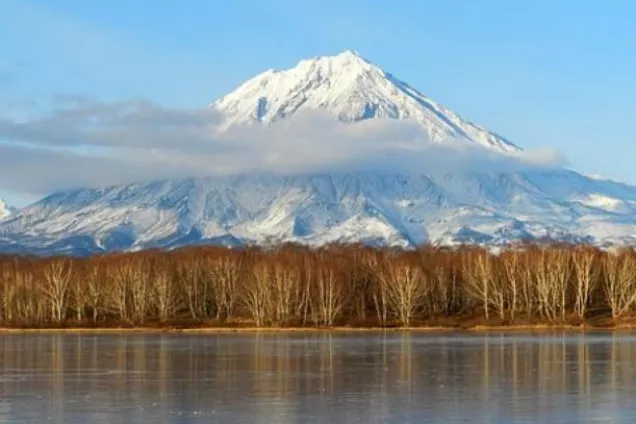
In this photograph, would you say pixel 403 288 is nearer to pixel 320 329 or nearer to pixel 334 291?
pixel 334 291

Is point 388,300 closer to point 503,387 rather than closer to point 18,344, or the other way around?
point 18,344

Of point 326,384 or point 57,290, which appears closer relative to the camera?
point 326,384

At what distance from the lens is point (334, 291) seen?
12469 centimetres

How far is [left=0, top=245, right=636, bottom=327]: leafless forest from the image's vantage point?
123 m

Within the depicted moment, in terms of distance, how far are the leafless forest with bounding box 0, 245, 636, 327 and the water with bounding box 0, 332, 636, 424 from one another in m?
40.9

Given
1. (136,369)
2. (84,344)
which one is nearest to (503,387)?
(136,369)

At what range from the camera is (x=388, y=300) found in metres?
127

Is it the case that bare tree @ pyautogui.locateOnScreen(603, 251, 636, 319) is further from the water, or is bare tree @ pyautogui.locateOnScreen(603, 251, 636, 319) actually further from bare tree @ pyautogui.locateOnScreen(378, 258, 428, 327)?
the water

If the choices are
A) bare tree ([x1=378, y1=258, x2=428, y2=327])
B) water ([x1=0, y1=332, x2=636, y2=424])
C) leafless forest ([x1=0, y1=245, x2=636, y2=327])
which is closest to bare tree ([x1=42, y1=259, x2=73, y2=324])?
leafless forest ([x1=0, y1=245, x2=636, y2=327])

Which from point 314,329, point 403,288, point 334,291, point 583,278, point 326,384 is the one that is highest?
point 583,278

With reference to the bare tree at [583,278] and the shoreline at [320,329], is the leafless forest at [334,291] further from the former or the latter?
the shoreline at [320,329]

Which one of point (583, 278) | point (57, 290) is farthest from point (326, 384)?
point (57, 290)


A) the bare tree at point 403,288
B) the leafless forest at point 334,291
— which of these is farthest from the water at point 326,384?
the leafless forest at point 334,291

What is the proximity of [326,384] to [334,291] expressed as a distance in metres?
74.7
